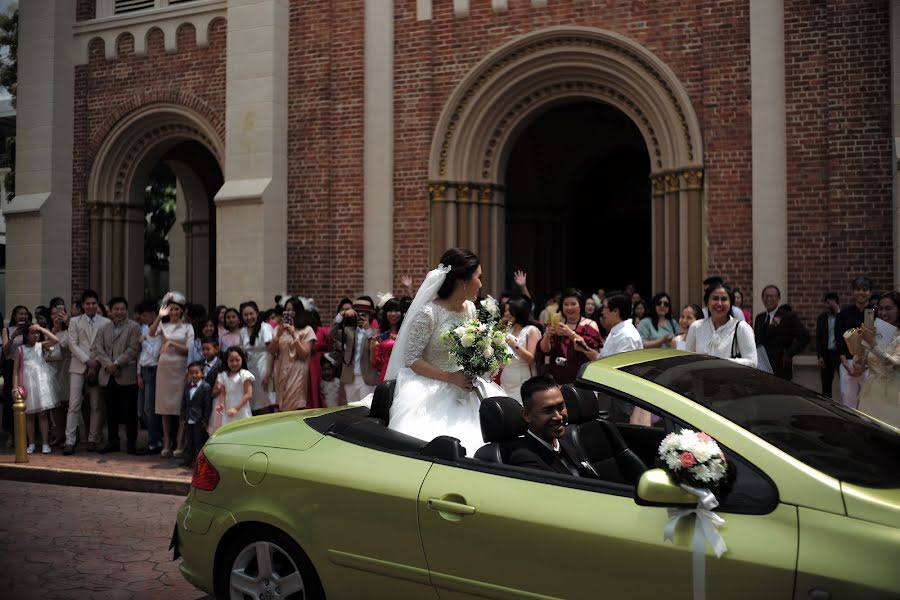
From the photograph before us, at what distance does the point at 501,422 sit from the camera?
13.8 feet

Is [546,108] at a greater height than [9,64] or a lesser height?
lesser

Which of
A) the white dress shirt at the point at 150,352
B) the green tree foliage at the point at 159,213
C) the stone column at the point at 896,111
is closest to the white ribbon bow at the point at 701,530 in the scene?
the white dress shirt at the point at 150,352

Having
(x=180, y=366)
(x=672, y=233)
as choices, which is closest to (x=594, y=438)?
(x=180, y=366)

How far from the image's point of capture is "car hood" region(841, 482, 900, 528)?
10.1ft

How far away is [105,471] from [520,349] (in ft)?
15.1

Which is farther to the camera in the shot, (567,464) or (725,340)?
(725,340)

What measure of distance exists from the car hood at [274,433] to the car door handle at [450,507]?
843 millimetres

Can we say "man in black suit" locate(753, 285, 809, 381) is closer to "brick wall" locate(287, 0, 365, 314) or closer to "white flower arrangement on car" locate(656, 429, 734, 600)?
"brick wall" locate(287, 0, 365, 314)

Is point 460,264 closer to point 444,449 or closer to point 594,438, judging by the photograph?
point 594,438

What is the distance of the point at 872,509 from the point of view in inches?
122

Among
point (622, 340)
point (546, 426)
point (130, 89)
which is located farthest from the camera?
point (130, 89)

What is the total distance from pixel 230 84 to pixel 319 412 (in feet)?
37.3

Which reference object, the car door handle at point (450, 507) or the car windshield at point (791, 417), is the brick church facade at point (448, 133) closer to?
the car windshield at point (791, 417)

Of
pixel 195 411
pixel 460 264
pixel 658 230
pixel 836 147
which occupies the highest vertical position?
pixel 836 147
